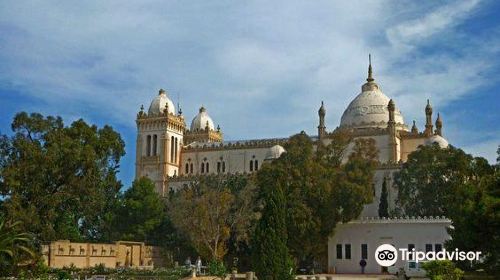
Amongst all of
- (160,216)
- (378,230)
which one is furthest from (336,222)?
(160,216)

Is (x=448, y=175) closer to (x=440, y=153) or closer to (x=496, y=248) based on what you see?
(x=440, y=153)

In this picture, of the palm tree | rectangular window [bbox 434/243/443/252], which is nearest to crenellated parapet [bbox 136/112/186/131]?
rectangular window [bbox 434/243/443/252]

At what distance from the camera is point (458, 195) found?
3241cm

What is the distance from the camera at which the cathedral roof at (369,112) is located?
210ft

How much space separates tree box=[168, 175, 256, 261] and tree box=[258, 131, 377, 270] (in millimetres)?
2986

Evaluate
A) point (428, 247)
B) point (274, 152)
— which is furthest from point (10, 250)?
point (274, 152)

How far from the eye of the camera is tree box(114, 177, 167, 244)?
5341 centimetres

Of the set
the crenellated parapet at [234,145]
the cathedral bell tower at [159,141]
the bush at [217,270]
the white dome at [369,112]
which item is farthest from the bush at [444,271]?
the cathedral bell tower at [159,141]

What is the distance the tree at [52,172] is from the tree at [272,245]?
13.8 metres

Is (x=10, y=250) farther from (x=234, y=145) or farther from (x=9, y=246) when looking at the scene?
(x=234, y=145)

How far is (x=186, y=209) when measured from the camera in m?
49.2

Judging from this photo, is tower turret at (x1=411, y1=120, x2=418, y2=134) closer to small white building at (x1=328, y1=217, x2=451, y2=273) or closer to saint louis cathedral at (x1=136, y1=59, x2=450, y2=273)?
saint louis cathedral at (x1=136, y1=59, x2=450, y2=273)

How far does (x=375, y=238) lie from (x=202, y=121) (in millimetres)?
38607

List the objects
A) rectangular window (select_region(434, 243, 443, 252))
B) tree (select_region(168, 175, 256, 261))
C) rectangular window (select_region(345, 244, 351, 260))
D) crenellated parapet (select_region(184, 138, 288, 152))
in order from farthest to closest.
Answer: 1. crenellated parapet (select_region(184, 138, 288, 152))
2. tree (select_region(168, 175, 256, 261))
3. rectangular window (select_region(345, 244, 351, 260))
4. rectangular window (select_region(434, 243, 443, 252))
